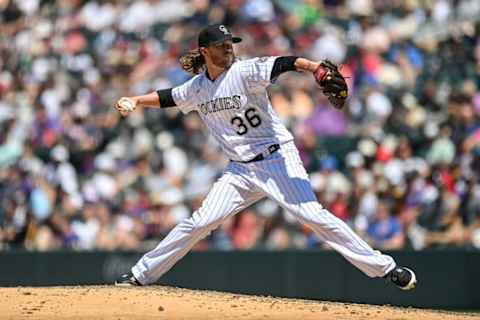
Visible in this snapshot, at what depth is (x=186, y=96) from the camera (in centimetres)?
834

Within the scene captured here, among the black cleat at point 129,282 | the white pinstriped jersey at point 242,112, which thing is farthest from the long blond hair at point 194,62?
the black cleat at point 129,282

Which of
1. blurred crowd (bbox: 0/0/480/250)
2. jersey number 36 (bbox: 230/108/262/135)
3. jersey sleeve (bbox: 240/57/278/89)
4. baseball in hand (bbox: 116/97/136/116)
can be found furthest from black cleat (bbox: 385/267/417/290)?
blurred crowd (bbox: 0/0/480/250)

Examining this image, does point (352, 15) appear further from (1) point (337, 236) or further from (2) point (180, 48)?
(1) point (337, 236)

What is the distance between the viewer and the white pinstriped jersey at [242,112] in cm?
792

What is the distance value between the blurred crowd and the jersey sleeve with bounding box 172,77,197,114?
4.09 meters

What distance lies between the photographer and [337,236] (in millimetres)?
7883

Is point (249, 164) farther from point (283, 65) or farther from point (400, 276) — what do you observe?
point (400, 276)

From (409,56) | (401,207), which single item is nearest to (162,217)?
(401,207)

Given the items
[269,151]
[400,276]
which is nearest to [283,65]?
[269,151]

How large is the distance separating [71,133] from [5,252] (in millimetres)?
2105

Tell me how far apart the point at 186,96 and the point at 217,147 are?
16.1 ft

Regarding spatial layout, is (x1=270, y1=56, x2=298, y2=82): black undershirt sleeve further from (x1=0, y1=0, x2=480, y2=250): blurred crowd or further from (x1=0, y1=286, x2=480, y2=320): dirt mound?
(x1=0, y1=0, x2=480, y2=250): blurred crowd

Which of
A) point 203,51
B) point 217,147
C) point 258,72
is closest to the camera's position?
point 258,72

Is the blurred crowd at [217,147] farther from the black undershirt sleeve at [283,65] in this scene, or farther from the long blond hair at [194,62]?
the black undershirt sleeve at [283,65]
